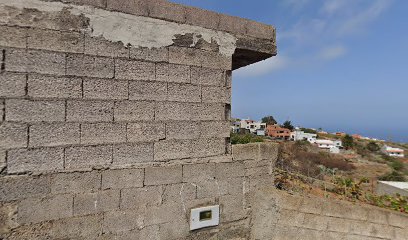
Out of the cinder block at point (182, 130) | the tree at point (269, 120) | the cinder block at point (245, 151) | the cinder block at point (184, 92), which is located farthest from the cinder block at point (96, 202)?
the tree at point (269, 120)

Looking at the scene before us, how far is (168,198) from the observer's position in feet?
11.1

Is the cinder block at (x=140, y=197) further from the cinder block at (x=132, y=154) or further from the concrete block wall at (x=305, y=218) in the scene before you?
the concrete block wall at (x=305, y=218)

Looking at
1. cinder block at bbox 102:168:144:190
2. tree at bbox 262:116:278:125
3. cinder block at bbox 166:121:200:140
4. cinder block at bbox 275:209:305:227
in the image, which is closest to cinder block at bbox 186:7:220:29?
cinder block at bbox 166:121:200:140

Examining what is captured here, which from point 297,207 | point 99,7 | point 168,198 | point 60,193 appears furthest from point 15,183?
point 297,207

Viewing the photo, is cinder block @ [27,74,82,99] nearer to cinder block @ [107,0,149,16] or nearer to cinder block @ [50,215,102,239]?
cinder block @ [107,0,149,16]

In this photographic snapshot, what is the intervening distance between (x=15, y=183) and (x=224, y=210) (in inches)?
91.7

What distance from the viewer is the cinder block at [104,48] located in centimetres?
294

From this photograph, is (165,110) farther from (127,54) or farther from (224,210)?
(224,210)

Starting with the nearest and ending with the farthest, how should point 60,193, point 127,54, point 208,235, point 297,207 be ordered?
point 60,193 < point 127,54 < point 208,235 < point 297,207

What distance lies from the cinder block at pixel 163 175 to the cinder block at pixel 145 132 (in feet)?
1.10

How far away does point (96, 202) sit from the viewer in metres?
2.98

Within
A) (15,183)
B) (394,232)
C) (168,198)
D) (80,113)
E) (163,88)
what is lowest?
(394,232)

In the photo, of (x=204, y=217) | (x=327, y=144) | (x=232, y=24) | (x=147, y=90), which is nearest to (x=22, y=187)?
(x=147, y=90)

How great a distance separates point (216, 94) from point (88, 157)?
1661 mm
